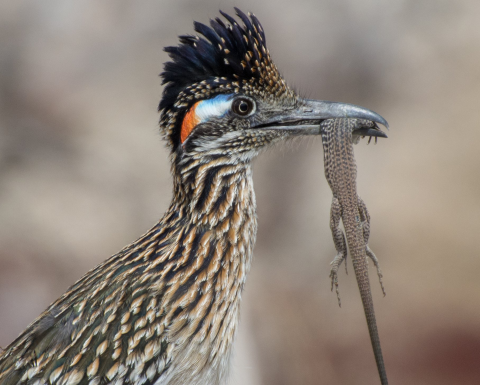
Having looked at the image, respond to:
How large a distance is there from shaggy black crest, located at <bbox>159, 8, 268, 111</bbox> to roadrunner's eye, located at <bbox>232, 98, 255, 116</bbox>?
0.40ft

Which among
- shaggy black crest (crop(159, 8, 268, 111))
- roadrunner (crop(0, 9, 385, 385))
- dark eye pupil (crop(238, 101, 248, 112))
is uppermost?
shaggy black crest (crop(159, 8, 268, 111))

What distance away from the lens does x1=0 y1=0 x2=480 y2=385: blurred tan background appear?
19.3 feet

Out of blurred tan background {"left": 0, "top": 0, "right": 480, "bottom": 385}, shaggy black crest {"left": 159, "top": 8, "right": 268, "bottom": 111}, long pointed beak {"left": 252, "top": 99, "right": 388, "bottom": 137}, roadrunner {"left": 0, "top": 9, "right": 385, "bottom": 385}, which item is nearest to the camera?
roadrunner {"left": 0, "top": 9, "right": 385, "bottom": 385}

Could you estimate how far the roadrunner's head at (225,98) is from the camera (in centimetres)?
292

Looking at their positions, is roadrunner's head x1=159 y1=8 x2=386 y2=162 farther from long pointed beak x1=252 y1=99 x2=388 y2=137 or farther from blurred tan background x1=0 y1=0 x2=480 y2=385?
blurred tan background x1=0 y1=0 x2=480 y2=385

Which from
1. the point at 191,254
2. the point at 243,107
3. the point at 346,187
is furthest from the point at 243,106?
→ the point at 191,254

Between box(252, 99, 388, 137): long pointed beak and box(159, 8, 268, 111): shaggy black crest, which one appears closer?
box(159, 8, 268, 111): shaggy black crest

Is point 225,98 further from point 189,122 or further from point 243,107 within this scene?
point 189,122

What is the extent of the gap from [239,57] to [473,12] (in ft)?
16.4

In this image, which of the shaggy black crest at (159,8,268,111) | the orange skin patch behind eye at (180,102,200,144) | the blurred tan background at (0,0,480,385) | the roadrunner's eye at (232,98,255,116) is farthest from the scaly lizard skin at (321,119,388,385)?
the blurred tan background at (0,0,480,385)

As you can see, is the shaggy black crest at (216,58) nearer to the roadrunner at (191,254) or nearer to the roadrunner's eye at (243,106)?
the roadrunner at (191,254)

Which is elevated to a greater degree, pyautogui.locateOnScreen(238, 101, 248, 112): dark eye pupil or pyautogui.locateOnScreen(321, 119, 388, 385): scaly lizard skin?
pyautogui.locateOnScreen(238, 101, 248, 112): dark eye pupil

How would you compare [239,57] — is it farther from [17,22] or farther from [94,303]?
[17,22]

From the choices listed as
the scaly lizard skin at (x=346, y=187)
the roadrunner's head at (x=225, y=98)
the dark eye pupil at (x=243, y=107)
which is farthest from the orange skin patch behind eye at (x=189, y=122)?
the scaly lizard skin at (x=346, y=187)
